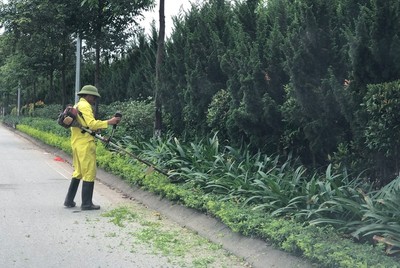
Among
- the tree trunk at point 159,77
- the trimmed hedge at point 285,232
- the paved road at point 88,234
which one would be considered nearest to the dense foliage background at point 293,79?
the tree trunk at point 159,77

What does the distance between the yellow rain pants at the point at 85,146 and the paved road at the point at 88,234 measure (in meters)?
0.59

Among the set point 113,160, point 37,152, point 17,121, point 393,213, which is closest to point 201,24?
point 113,160

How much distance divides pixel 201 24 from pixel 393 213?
7.77 metres

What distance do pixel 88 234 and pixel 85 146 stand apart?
188 cm

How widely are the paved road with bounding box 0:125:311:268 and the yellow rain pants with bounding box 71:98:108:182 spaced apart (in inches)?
23.2

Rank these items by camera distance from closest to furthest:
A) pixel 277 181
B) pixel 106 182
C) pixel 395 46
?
pixel 395 46
pixel 277 181
pixel 106 182

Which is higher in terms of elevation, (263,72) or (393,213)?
(263,72)

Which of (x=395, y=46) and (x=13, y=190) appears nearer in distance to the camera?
(x=395, y=46)

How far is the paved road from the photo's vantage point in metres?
5.55

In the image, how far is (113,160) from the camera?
12070 millimetres

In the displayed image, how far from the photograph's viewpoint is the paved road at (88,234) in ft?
18.2

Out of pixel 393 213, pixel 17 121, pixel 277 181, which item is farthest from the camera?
pixel 17 121

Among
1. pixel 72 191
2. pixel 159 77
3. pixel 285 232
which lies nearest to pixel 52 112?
pixel 159 77

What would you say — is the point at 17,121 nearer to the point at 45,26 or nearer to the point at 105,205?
the point at 45,26
